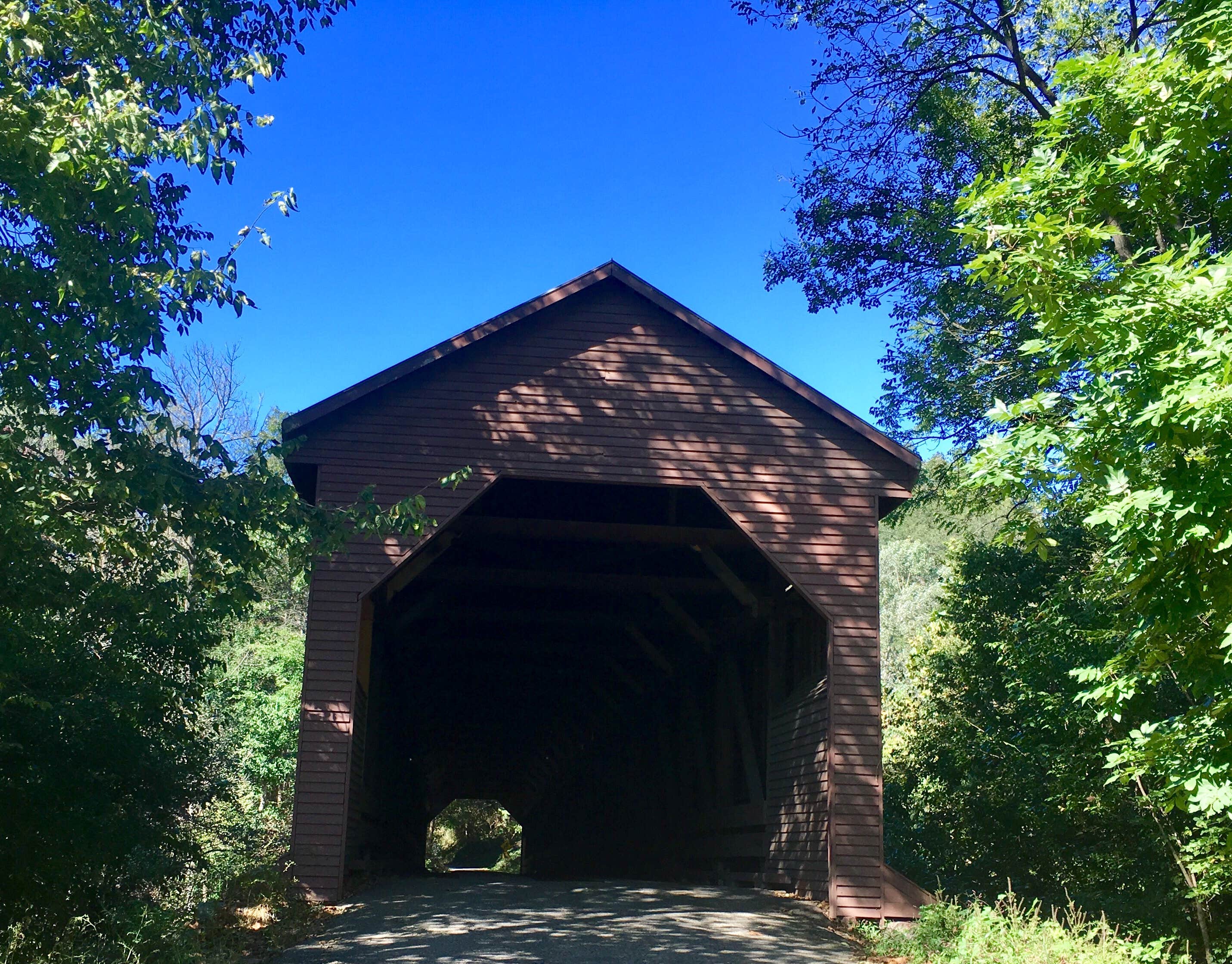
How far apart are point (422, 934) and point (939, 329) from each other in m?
12.2

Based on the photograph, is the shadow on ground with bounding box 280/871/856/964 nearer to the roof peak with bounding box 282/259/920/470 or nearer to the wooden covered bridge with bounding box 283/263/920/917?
the wooden covered bridge with bounding box 283/263/920/917

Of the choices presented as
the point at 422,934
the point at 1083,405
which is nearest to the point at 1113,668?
the point at 1083,405

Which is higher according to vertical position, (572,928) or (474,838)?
(572,928)

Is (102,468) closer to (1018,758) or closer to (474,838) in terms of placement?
(1018,758)

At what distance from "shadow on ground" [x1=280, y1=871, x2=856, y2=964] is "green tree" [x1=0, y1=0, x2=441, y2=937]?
6.74ft

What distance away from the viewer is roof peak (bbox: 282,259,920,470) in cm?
1152

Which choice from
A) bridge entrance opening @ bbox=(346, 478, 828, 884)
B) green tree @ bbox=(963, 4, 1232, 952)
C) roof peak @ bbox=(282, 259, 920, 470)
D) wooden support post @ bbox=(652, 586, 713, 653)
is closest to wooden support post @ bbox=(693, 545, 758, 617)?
bridge entrance opening @ bbox=(346, 478, 828, 884)

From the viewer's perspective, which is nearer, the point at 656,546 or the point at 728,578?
the point at 728,578

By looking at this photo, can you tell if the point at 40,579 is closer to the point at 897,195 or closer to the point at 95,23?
the point at 95,23

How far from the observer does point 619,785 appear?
2452 cm

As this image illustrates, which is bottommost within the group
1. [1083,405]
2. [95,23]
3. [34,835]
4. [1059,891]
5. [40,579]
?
[1059,891]

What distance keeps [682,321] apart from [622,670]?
11014mm

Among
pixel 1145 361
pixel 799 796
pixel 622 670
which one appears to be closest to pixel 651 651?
pixel 622 670

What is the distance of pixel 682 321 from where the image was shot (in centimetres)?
1195
